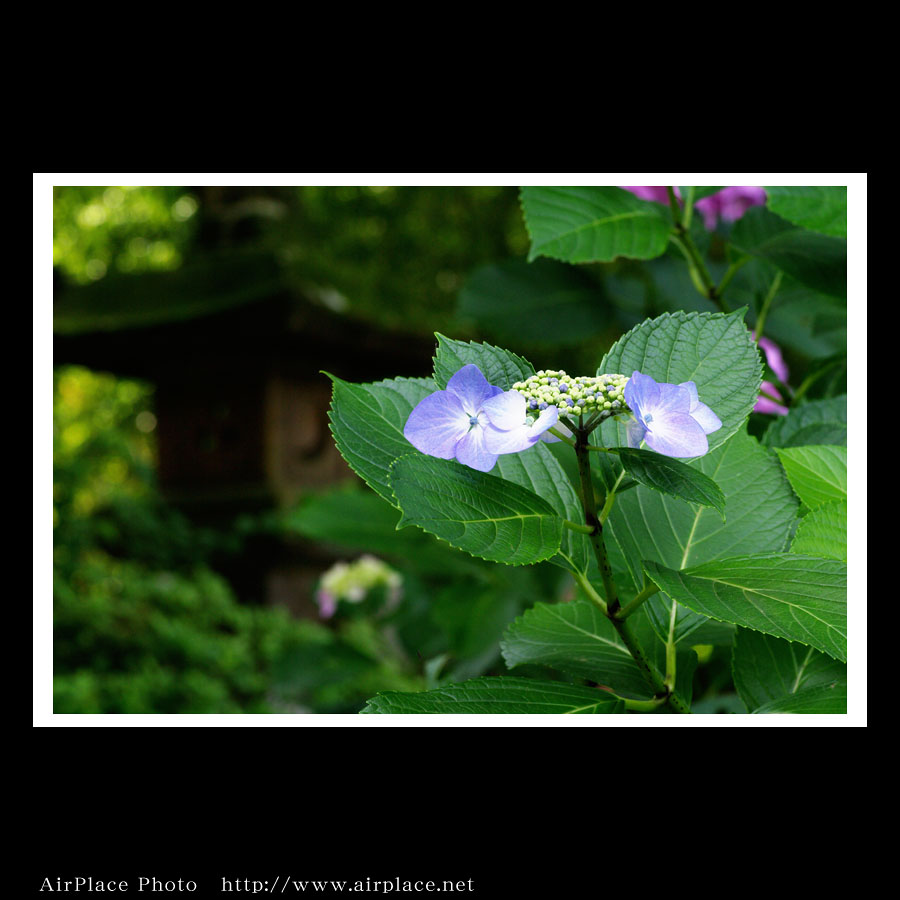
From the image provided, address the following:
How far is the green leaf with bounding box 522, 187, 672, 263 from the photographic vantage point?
75 centimetres

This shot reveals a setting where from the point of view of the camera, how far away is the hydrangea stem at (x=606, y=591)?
43 cm

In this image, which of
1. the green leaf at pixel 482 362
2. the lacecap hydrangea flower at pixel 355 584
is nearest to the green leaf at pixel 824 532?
the green leaf at pixel 482 362

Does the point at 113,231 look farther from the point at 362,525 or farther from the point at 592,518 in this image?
the point at 592,518

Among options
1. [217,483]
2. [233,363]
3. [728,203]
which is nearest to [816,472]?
[728,203]

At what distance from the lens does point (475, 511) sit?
424mm

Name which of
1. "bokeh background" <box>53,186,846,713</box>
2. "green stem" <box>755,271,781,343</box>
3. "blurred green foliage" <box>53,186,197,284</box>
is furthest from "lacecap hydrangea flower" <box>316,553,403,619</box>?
"blurred green foliage" <box>53,186,197,284</box>

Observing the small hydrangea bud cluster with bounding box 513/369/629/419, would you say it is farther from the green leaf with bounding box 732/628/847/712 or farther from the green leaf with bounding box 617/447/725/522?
the green leaf with bounding box 732/628/847/712

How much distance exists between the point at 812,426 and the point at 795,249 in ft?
0.74

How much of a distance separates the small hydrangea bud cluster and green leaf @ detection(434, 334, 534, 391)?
0.03 meters

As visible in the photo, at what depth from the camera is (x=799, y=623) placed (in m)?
0.45

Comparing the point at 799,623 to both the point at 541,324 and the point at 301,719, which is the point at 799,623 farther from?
the point at 541,324

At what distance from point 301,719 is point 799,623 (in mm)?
303

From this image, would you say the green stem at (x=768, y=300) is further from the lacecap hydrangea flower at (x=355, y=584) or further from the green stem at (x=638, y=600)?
the lacecap hydrangea flower at (x=355, y=584)

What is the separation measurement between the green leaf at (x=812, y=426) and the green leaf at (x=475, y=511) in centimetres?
29
